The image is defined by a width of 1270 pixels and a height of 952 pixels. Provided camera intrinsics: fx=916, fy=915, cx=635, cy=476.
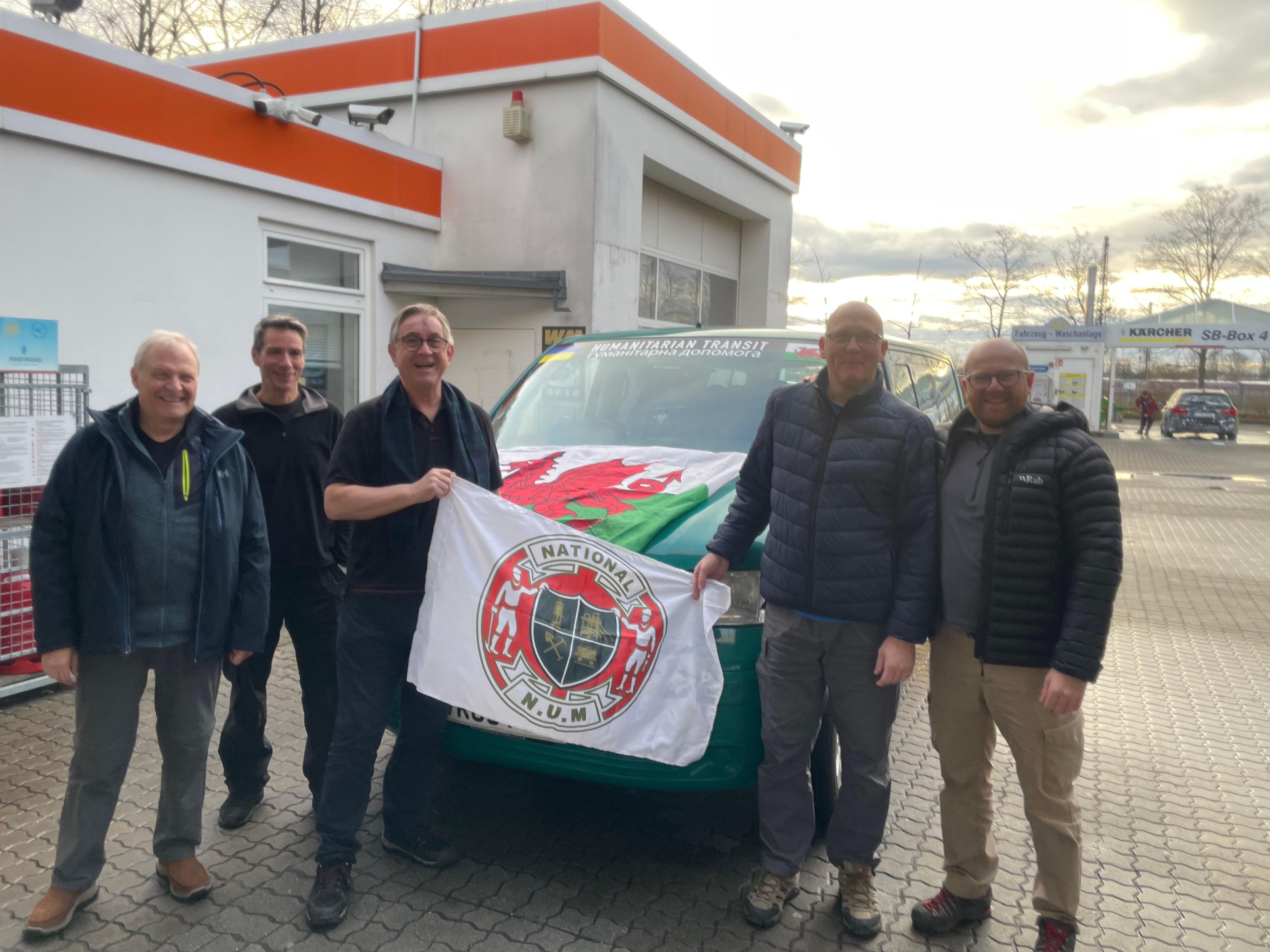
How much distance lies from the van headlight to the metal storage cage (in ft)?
13.2

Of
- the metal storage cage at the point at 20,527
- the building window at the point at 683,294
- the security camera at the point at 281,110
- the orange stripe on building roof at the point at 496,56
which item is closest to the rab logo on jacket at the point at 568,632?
the metal storage cage at the point at 20,527

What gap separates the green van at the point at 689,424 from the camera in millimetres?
3135

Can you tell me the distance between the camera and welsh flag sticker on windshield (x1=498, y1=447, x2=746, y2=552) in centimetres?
334

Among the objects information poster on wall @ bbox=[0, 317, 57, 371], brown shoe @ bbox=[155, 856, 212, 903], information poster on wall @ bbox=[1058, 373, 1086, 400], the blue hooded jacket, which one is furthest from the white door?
information poster on wall @ bbox=[1058, 373, 1086, 400]

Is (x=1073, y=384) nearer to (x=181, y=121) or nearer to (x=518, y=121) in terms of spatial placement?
(x=518, y=121)

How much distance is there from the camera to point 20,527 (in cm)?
516

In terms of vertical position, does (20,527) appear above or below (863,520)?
below

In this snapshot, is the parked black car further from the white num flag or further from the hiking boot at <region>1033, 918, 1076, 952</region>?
the white num flag

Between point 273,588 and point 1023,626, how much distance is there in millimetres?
2699

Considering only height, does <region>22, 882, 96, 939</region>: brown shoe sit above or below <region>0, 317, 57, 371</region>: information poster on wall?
below

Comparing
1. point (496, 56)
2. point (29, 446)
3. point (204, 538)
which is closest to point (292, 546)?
point (204, 538)

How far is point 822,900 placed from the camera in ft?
10.6

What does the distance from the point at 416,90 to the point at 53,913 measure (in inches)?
446

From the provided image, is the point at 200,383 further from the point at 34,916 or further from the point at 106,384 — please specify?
the point at 34,916
